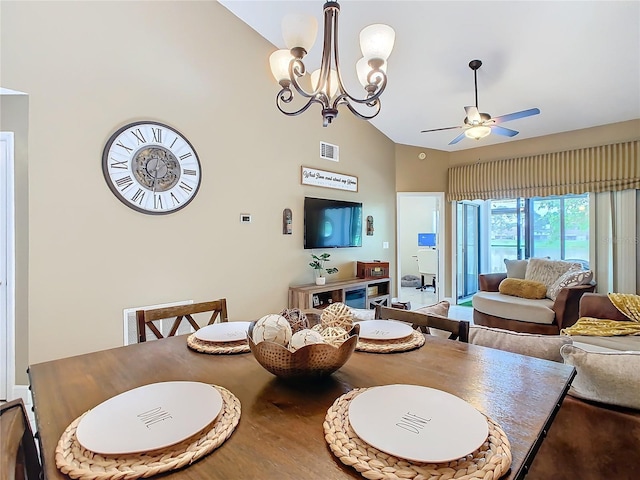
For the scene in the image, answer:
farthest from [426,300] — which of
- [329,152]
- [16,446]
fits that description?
[16,446]

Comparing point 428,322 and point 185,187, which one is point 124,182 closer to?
point 185,187

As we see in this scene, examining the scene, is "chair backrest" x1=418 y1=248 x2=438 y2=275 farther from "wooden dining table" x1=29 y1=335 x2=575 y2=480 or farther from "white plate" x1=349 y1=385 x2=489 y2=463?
"white plate" x1=349 y1=385 x2=489 y2=463

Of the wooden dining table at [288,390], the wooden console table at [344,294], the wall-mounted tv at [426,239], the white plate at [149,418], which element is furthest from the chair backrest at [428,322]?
the wall-mounted tv at [426,239]

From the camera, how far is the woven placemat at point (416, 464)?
63 centimetres

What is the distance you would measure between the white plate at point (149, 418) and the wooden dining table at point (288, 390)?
7 cm

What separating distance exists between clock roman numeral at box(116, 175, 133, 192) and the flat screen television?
1.98 m

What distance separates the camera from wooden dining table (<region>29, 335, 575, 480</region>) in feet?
2.28

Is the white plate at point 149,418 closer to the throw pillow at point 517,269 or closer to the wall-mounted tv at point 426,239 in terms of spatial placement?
the throw pillow at point 517,269

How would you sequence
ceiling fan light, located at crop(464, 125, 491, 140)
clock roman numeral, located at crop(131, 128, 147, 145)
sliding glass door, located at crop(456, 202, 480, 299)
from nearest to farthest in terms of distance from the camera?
clock roman numeral, located at crop(131, 128, 147, 145) → ceiling fan light, located at crop(464, 125, 491, 140) → sliding glass door, located at crop(456, 202, 480, 299)

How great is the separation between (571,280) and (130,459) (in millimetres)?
4593

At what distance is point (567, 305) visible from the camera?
365cm

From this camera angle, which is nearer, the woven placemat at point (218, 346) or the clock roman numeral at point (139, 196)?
the woven placemat at point (218, 346)

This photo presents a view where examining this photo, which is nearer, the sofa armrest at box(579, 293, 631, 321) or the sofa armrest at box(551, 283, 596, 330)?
the sofa armrest at box(579, 293, 631, 321)

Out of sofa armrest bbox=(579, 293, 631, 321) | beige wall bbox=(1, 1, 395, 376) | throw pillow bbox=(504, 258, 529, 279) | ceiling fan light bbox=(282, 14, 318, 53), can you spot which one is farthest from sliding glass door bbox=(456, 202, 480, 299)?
ceiling fan light bbox=(282, 14, 318, 53)
